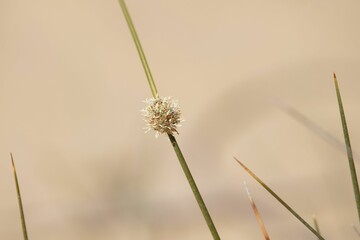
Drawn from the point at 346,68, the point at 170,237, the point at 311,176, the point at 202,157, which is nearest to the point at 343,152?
the point at 311,176

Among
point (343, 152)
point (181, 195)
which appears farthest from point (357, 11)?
point (181, 195)

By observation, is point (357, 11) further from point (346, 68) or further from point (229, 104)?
point (229, 104)

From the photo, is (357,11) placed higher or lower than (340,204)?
higher

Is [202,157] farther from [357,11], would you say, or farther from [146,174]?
[357,11]

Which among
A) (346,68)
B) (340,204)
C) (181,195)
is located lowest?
(340,204)

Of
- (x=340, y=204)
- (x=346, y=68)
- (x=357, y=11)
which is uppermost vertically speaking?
(x=357, y=11)

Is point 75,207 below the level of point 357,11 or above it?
below
